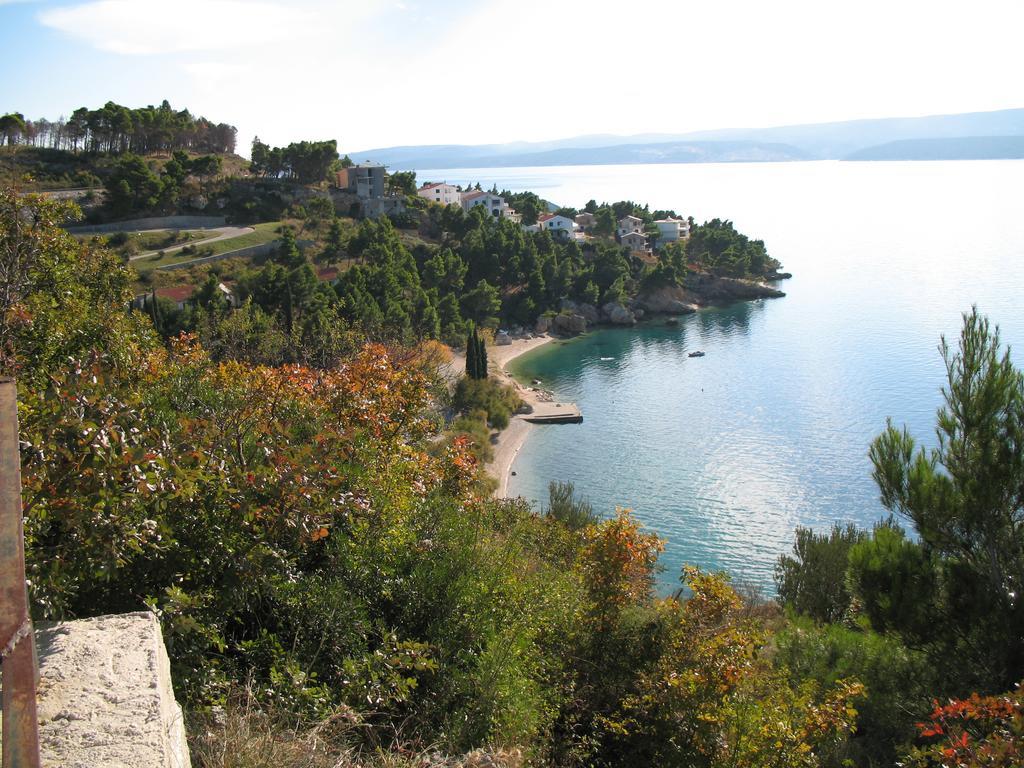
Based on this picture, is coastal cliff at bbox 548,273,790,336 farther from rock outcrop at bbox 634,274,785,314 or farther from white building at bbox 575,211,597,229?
white building at bbox 575,211,597,229

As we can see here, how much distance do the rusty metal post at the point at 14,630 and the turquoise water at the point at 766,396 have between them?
18885 millimetres

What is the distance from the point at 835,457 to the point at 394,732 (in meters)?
26.3

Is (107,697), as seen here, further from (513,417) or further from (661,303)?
(661,303)

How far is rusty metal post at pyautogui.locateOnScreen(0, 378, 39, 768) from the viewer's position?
1421mm

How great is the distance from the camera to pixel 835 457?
1081 inches

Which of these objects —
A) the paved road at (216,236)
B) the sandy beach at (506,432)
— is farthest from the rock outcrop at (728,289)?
the paved road at (216,236)

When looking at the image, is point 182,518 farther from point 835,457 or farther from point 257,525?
point 835,457

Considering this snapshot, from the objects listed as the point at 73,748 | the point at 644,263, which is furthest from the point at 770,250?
the point at 73,748

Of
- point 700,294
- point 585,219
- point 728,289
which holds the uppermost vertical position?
point 585,219

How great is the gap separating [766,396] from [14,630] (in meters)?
36.1

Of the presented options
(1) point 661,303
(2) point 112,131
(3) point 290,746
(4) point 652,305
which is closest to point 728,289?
(1) point 661,303

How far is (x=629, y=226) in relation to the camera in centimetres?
6769

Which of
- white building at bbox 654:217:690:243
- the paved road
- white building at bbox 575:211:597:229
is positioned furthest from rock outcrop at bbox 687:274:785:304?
the paved road

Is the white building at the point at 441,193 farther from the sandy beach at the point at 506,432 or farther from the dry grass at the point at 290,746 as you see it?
the dry grass at the point at 290,746
